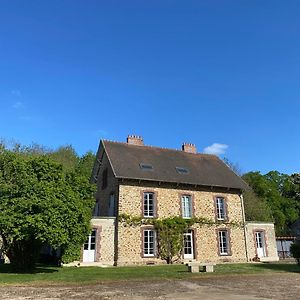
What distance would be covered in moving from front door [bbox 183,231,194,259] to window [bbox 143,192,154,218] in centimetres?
276

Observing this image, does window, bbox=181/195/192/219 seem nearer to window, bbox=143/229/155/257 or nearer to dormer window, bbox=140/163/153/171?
window, bbox=143/229/155/257

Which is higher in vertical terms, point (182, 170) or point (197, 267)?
point (182, 170)

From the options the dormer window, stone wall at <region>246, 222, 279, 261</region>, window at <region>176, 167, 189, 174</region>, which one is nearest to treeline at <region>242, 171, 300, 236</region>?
stone wall at <region>246, 222, 279, 261</region>

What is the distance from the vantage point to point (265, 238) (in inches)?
951

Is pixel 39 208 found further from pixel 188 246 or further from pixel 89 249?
pixel 188 246

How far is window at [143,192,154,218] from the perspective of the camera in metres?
21.1

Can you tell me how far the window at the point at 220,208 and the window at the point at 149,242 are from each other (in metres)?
5.00

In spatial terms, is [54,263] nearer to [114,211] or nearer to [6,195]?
[114,211]

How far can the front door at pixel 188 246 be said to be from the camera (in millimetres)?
21487

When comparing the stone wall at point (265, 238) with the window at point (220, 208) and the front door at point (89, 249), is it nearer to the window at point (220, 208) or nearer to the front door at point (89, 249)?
the window at point (220, 208)

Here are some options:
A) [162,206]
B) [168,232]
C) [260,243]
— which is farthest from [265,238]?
[162,206]

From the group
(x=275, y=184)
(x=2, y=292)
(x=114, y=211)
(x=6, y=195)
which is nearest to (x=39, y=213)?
(x=6, y=195)

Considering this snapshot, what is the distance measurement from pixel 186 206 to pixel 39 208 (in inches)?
420

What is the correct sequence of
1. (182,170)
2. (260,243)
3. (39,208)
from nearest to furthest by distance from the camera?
1. (39,208)
2. (182,170)
3. (260,243)
